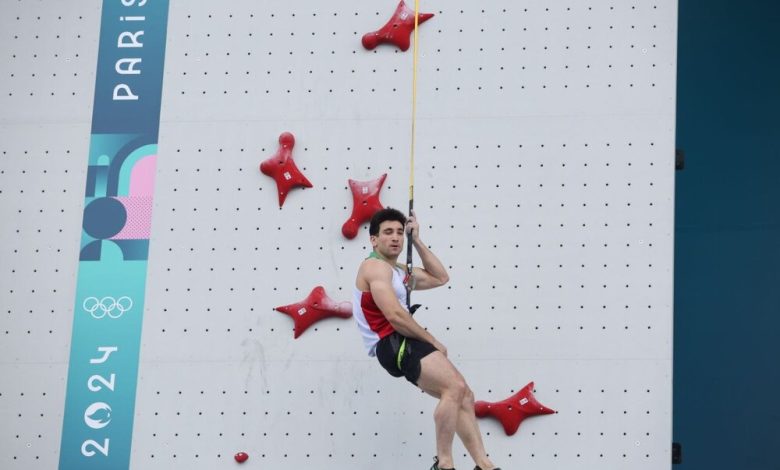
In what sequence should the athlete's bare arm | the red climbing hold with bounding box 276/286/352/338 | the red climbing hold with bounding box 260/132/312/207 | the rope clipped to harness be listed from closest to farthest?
the athlete's bare arm, the rope clipped to harness, the red climbing hold with bounding box 276/286/352/338, the red climbing hold with bounding box 260/132/312/207

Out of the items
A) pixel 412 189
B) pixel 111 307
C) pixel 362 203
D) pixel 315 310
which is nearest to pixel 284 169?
pixel 362 203

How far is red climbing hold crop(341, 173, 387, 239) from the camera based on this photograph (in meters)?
4.19

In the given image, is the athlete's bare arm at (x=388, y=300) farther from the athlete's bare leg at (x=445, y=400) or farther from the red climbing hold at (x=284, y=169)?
the red climbing hold at (x=284, y=169)

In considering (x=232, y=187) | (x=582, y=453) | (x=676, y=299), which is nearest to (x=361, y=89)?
(x=232, y=187)

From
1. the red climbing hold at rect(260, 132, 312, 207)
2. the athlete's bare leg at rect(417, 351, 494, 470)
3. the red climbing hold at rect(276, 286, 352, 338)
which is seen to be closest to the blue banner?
the red climbing hold at rect(260, 132, 312, 207)

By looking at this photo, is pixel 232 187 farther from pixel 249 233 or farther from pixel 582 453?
pixel 582 453

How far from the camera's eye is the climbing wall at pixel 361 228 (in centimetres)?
A: 406

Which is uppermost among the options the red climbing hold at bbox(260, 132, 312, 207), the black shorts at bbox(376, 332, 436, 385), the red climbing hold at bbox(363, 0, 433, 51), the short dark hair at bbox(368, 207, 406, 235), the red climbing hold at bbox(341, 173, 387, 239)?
the red climbing hold at bbox(363, 0, 433, 51)

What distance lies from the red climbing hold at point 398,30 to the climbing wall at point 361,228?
50 millimetres

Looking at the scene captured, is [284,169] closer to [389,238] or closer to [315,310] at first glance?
[315,310]

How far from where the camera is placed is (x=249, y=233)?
14.0 ft

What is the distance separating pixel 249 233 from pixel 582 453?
1.57 m

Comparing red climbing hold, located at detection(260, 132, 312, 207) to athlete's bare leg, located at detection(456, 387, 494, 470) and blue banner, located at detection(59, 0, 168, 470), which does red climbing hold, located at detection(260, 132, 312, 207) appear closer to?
blue banner, located at detection(59, 0, 168, 470)

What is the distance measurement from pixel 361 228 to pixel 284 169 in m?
0.39
